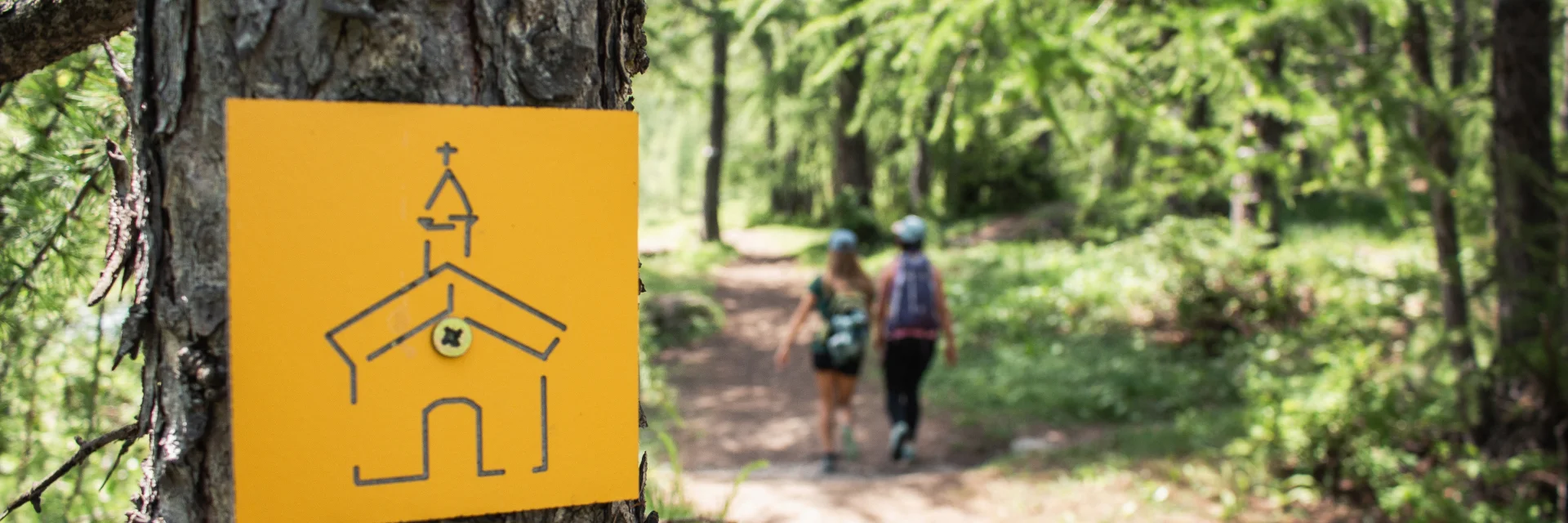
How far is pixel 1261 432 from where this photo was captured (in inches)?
204

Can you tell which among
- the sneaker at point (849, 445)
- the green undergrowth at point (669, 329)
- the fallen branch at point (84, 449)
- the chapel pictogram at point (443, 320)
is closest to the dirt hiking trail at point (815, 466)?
the sneaker at point (849, 445)

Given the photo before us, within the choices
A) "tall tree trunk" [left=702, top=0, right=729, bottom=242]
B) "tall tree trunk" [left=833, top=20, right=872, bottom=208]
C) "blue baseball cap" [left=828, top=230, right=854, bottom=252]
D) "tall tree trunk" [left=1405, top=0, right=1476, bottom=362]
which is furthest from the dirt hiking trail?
"tall tree trunk" [left=702, top=0, right=729, bottom=242]

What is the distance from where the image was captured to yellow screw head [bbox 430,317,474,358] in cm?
93

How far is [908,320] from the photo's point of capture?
5.60 metres

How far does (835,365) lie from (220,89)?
4925 mm

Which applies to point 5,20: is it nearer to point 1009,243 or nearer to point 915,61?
point 915,61

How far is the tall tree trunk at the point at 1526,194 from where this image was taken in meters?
4.24

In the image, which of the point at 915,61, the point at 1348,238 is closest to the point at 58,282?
the point at 915,61

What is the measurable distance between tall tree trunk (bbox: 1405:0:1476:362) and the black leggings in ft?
8.58

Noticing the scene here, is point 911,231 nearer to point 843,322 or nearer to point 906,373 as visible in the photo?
point 843,322

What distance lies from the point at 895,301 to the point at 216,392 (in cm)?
484

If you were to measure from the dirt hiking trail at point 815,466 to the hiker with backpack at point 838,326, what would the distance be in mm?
455

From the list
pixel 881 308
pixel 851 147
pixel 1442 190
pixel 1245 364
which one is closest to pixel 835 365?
pixel 881 308

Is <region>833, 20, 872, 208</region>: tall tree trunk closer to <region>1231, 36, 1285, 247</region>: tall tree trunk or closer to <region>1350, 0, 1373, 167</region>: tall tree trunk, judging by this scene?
<region>1231, 36, 1285, 247</region>: tall tree trunk
